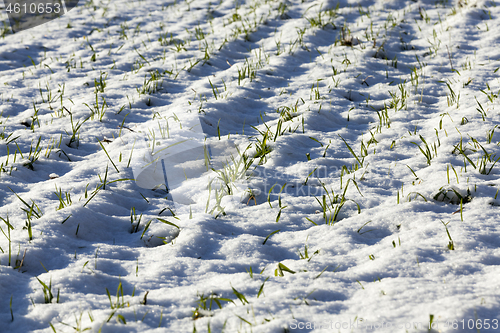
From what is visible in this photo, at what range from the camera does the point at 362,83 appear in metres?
4.26

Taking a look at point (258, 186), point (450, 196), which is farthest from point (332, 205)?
point (450, 196)

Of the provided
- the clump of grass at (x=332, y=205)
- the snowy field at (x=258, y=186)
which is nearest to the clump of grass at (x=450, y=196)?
the snowy field at (x=258, y=186)

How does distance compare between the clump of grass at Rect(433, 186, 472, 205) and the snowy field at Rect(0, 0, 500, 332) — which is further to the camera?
the clump of grass at Rect(433, 186, 472, 205)

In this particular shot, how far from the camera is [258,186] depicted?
2652 mm

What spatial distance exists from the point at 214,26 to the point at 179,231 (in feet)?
16.8

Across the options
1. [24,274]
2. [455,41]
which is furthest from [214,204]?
[455,41]

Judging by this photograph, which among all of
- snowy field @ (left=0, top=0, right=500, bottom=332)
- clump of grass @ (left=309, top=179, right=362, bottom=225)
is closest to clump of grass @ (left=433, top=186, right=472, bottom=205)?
snowy field @ (left=0, top=0, right=500, bottom=332)

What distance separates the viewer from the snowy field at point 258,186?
1.63m

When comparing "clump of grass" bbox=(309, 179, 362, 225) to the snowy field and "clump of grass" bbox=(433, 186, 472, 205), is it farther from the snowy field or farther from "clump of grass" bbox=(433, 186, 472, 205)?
"clump of grass" bbox=(433, 186, 472, 205)

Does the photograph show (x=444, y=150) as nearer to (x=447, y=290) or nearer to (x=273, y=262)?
(x=447, y=290)

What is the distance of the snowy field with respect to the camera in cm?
163

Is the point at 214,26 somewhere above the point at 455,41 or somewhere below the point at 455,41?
above

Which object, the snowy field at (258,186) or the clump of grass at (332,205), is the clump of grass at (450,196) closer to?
the snowy field at (258,186)

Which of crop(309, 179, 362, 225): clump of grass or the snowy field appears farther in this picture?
crop(309, 179, 362, 225): clump of grass
